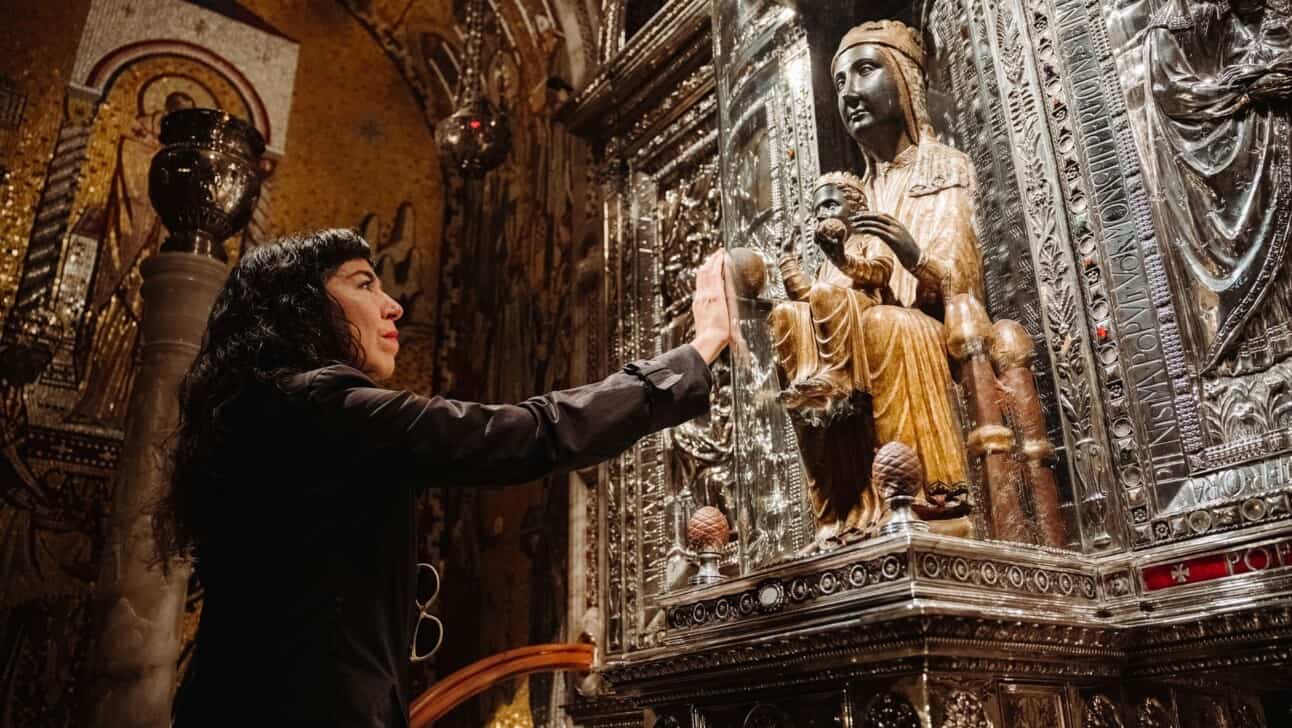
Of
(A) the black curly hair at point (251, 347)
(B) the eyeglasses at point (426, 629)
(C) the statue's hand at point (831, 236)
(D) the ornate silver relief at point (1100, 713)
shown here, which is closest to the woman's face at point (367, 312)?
(A) the black curly hair at point (251, 347)

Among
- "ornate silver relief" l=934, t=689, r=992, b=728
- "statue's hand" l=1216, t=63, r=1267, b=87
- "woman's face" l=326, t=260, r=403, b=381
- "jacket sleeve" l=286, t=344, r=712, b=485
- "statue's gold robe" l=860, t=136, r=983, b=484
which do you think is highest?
"statue's hand" l=1216, t=63, r=1267, b=87

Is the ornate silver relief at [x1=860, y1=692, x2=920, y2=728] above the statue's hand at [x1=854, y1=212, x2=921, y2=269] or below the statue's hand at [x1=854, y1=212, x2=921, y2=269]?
below

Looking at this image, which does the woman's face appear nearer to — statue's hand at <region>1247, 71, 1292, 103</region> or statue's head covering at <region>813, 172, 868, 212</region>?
statue's head covering at <region>813, 172, 868, 212</region>

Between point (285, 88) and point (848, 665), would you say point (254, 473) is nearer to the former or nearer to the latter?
point (848, 665)

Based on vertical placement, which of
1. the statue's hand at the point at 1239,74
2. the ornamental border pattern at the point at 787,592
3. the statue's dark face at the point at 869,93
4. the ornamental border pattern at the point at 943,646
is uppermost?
the statue's dark face at the point at 869,93

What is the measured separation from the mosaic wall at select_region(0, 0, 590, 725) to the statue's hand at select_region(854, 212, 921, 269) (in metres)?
3.25

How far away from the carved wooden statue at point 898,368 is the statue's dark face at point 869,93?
42 cm

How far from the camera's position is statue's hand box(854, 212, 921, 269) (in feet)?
9.82

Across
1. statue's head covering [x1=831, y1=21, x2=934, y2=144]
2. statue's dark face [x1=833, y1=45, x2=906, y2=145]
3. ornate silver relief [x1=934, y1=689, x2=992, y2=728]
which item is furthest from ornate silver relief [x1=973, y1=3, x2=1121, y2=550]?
ornate silver relief [x1=934, y1=689, x2=992, y2=728]

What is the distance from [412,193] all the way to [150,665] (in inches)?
184

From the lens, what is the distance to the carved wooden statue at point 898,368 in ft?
9.18

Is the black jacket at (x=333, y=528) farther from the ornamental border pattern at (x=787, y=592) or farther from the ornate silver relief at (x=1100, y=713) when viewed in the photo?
the ornate silver relief at (x=1100, y=713)

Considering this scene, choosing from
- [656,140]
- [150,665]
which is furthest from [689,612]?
[656,140]

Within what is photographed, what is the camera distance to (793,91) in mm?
3908
